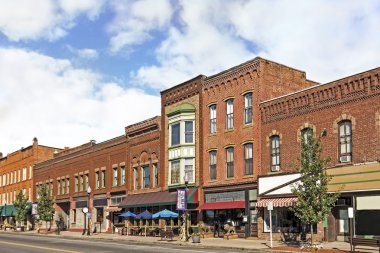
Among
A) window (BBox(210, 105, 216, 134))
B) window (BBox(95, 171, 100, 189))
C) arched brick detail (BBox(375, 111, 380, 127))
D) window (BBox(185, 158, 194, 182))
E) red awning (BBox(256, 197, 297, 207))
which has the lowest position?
red awning (BBox(256, 197, 297, 207))

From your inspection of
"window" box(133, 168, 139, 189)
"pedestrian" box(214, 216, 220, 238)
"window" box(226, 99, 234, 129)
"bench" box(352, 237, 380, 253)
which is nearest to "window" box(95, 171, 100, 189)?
"window" box(133, 168, 139, 189)

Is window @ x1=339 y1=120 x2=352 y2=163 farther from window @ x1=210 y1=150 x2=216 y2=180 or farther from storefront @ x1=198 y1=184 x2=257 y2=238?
window @ x1=210 y1=150 x2=216 y2=180

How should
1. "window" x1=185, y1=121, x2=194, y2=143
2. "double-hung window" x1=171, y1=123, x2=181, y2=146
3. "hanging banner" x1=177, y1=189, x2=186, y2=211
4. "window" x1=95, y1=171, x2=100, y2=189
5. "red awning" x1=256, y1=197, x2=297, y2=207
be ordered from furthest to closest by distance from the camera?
"window" x1=95, y1=171, x2=100, y2=189 < "double-hung window" x1=171, y1=123, x2=181, y2=146 < "window" x1=185, y1=121, x2=194, y2=143 < "hanging banner" x1=177, y1=189, x2=186, y2=211 < "red awning" x1=256, y1=197, x2=297, y2=207

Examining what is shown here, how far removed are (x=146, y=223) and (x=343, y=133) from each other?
2140cm

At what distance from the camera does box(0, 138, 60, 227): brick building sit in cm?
7369

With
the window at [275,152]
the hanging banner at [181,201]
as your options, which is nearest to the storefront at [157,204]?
the hanging banner at [181,201]

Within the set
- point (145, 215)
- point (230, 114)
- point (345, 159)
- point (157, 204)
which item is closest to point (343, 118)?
point (345, 159)

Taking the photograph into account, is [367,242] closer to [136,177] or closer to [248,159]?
[248,159]

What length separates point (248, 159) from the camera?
1404 inches

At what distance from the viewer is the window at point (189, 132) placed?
41344 mm

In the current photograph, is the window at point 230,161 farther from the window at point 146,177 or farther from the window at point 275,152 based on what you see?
the window at point 146,177

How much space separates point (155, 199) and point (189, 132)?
263 inches

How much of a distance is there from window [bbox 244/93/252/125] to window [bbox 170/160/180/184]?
820cm

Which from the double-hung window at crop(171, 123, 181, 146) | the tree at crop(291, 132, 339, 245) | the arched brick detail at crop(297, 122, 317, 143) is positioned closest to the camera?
the tree at crop(291, 132, 339, 245)
